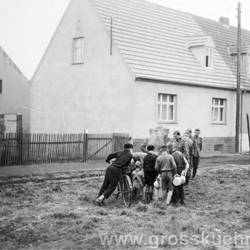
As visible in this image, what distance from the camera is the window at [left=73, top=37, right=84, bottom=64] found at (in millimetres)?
25375

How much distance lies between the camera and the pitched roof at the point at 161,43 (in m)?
23.8

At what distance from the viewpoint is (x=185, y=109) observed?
25328 mm

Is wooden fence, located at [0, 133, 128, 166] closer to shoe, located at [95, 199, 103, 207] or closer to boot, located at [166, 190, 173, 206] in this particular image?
shoe, located at [95, 199, 103, 207]

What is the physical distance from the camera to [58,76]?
2645cm

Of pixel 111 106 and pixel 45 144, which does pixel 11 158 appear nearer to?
pixel 45 144

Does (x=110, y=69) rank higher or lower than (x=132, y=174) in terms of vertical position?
higher

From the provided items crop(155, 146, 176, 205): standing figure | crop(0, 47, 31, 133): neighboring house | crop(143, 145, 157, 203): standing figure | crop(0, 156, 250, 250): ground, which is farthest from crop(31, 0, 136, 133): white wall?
crop(155, 146, 176, 205): standing figure

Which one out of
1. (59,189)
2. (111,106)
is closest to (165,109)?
(111,106)

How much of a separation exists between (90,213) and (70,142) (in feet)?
34.6

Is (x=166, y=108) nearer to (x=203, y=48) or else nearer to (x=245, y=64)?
(x=203, y=48)

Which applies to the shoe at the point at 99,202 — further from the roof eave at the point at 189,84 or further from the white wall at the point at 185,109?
the roof eave at the point at 189,84

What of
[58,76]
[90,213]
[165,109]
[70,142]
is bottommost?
[90,213]

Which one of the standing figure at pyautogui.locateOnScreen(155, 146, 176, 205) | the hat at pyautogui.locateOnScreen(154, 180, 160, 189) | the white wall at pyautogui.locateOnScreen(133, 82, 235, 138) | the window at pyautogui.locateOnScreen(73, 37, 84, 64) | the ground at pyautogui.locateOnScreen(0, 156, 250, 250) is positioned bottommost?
the ground at pyautogui.locateOnScreen(0, 156, 250, 250)

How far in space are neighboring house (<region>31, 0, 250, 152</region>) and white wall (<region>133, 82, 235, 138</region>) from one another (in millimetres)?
47
